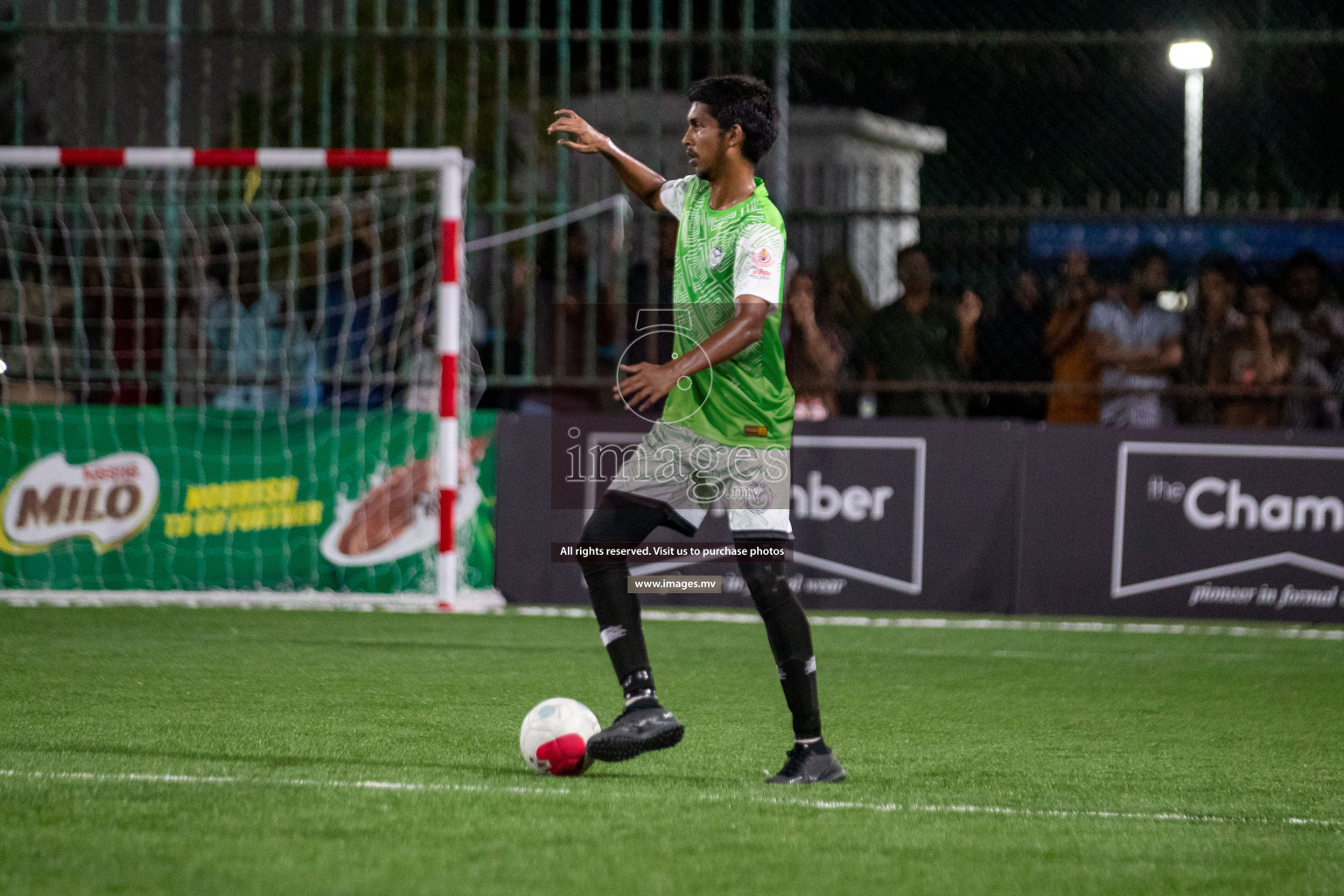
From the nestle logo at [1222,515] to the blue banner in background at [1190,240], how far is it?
4.43 feet

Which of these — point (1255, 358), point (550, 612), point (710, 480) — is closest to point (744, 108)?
point (710, 480)

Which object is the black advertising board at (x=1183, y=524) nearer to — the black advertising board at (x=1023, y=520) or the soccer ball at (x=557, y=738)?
the black advertising board at (x=1023, y=520)

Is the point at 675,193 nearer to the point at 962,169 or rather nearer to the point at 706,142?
the point at 706,142

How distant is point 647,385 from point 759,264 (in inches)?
20.9

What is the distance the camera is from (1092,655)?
833 cm

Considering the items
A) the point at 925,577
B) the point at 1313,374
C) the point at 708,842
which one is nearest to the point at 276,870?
the point at 708,842

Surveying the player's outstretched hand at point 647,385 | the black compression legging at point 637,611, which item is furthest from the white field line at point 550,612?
the player's outstretched hand at point 647,385

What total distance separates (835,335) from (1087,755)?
511 cm

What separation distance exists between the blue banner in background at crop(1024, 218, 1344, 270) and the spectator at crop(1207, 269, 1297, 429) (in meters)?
0.27

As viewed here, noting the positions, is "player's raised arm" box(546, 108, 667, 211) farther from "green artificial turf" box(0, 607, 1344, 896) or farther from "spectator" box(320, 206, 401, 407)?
"spectator" box(320, 206, 401, 407)

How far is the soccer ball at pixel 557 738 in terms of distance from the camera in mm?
4789

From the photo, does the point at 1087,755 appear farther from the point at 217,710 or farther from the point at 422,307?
the point at 422,307

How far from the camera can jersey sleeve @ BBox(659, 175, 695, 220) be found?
16.9 feet

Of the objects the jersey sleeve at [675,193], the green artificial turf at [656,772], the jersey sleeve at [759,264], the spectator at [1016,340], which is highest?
the jersey sleeve at [675,193]
